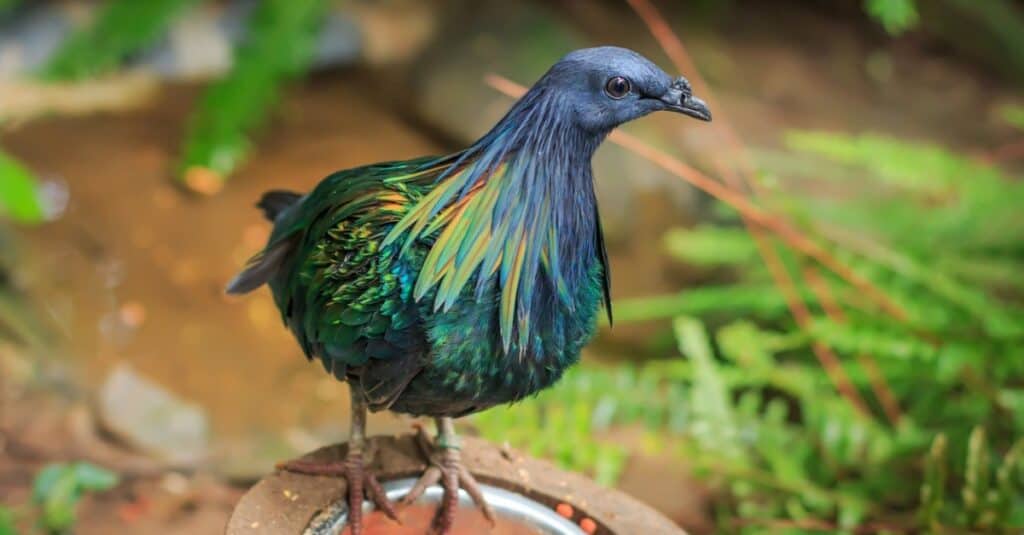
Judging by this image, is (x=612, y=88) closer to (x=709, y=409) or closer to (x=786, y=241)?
(x=709, y=409)

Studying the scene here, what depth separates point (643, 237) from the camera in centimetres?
517

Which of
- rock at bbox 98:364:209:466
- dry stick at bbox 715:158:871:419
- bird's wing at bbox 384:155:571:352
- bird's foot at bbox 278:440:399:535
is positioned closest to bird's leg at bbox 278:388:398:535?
bird's foot at bbox 278:440:399:535

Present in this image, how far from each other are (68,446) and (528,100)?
2.87 metres

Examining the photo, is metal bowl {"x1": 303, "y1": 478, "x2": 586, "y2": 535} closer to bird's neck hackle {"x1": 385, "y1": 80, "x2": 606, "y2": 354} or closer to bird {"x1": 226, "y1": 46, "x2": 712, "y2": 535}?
bird {"x1": 226, "y1": 46, "x2": 712, "y2": 535}

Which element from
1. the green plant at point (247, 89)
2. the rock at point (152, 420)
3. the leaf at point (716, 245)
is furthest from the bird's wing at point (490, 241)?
the green plant at point (247, 89)

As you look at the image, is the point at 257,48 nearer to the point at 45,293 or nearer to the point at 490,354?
the point at 45,293

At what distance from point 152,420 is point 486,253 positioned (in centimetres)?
268

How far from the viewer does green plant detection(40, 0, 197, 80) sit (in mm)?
4969

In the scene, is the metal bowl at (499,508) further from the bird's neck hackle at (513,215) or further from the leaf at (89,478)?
the leaf at (89,478)

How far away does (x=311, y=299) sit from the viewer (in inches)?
79.2

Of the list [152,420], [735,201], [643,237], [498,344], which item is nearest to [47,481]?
[152,420]

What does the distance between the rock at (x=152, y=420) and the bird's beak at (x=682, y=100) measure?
2761 mm

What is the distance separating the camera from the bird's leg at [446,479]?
2148 mm

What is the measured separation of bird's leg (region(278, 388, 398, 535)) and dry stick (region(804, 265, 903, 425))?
1.96m
